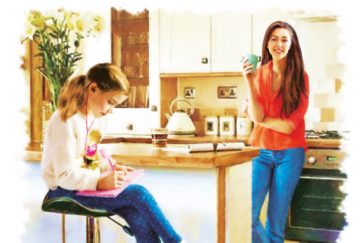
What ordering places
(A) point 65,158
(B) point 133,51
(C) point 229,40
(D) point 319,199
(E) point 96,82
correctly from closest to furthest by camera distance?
1. (A) point 65,158
2. (E) point 96,82
3. (D) point 319,199
4. (C) point 229,40
5. (B) point 133,51

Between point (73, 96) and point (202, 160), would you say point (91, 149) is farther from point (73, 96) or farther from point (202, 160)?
point (202, 160)

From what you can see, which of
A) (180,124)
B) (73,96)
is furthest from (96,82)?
(180,124)

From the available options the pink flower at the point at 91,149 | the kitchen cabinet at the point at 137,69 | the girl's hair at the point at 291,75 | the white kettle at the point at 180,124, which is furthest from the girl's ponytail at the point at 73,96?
the kitchen cabinet at the point at 137,69

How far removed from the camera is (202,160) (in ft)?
Answer: 6.33

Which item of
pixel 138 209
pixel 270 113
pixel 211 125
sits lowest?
pixel 138 209

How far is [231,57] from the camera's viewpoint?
154 inches

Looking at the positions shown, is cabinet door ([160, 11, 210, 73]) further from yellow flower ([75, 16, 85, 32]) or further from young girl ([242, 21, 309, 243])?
yellow flower ([75, 16, 85, 32])

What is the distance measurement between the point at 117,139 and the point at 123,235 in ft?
6.21

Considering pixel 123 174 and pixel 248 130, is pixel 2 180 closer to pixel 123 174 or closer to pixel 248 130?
pixel 123 174

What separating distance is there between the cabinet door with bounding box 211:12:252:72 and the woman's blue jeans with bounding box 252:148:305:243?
→ 3.08 feet

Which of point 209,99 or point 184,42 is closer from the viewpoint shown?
point 184,42

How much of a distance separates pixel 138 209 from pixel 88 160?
0.23 m

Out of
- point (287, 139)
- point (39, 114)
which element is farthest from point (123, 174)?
point (39, 114)

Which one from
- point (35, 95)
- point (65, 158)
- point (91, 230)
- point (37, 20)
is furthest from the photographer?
point (35, 95)
